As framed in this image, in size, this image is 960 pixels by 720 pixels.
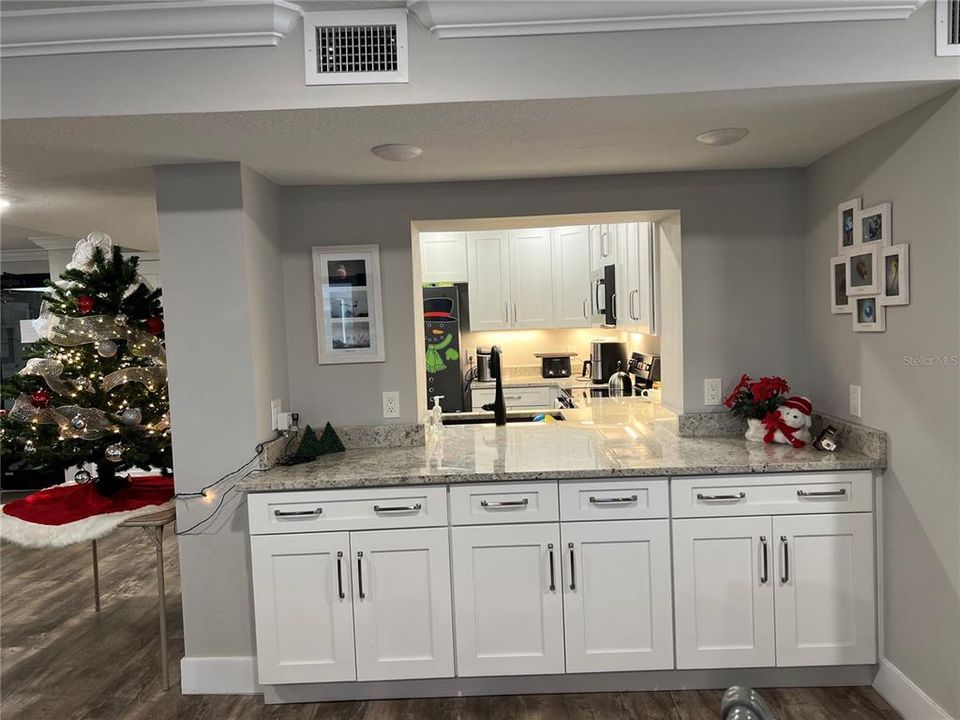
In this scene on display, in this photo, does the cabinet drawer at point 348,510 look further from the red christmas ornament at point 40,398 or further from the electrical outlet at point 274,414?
the red christmas ornament at point 40,398

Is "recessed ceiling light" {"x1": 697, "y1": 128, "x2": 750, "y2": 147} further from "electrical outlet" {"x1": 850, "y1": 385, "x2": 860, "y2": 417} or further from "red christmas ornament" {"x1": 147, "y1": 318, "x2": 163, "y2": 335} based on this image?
"red christmas ornament" {"x1": 147, "y1": 318, "x2": 163, "y2": 335}

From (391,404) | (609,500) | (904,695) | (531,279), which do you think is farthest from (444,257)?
(904,695)

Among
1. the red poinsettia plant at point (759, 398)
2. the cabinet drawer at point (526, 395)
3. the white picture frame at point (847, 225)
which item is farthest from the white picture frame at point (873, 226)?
the cabinet drawer at point (526, 395)

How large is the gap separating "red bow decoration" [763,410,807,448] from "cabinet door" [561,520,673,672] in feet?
2.28

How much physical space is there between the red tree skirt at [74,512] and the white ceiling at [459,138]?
1398mm

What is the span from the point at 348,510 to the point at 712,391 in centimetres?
174

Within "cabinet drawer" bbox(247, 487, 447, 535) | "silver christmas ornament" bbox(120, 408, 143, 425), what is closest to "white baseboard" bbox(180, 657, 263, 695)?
"cabinet drawer" bbox(247, 487, 447, 535)

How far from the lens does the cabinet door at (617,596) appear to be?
249 cm

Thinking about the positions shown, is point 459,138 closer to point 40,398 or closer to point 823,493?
point 823,493

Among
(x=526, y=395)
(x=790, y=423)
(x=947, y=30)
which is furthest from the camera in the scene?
(x=526, y=395)

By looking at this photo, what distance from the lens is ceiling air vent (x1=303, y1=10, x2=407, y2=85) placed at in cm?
197

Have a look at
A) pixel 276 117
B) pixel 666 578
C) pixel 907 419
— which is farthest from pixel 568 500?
pixel 276 117

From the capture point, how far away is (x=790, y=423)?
8.97 ft

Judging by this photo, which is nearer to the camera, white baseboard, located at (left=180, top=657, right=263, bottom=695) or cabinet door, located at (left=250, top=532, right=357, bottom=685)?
cabinet door, located at (left=250, top=532, right=357, bottom=685)
